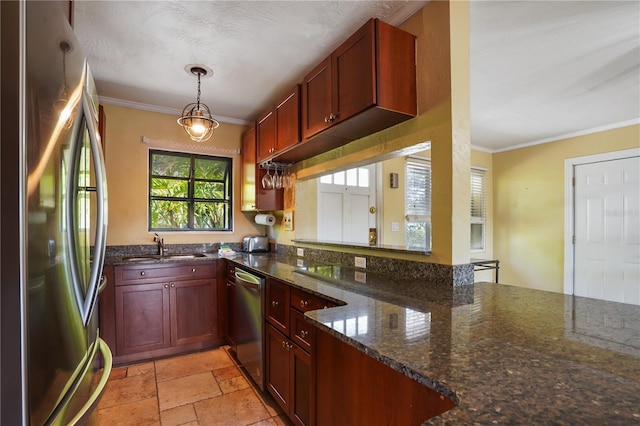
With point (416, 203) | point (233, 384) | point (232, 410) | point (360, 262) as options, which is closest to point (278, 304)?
point (360, 262)

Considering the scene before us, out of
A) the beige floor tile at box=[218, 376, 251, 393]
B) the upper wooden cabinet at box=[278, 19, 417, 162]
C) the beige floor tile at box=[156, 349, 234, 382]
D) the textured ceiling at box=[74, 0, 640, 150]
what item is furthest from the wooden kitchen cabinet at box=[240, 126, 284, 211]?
the beige floor tile at box=[218, 376, 251, 393]

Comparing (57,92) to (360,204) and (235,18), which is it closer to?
(235,18)

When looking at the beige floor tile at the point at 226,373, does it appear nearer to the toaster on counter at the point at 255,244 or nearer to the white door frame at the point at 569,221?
the toaster on counter at the point at 255,244

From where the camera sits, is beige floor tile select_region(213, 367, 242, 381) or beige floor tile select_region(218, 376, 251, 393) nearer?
beige floor tile select_region(218, 376, 251, 393)

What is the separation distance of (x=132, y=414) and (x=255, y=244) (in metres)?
1.87

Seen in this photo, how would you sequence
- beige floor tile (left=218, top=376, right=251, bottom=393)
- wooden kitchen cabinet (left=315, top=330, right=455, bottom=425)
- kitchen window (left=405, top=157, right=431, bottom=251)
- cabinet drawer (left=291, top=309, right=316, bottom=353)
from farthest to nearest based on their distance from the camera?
kitchen window (left=405, top=157, right=431, bottom=251), beige floor tile (left=218, top=376, right=251, bottom=393), cabinet drawer (left=291, top=309, right=316, bottom=353), wooden kitchen cabinet (left=315, top=330, right=455, bottom=425)

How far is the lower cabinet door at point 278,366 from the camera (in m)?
1.91

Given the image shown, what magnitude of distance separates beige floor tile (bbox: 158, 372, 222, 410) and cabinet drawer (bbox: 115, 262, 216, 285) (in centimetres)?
87

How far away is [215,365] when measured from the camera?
2752 mm

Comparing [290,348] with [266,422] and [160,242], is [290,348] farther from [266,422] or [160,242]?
[160,242]

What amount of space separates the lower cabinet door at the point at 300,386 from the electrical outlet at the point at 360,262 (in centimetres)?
75

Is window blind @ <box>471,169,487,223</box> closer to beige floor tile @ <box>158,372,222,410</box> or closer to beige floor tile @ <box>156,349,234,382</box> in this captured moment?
beige floor tile @ <box>156,349,234,382</box>

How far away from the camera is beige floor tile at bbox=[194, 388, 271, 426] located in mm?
1984

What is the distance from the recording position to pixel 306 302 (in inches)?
67.2
